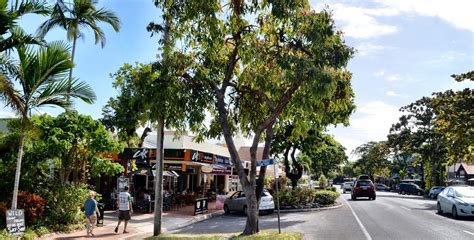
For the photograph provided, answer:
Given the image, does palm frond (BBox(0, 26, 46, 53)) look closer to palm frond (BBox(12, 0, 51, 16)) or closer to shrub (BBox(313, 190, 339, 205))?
palm frond (BBox(12, 0, 51, 16))

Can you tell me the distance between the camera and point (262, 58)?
44.5 ft

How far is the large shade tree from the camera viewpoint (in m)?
12.8

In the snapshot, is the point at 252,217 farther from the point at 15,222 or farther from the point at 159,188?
the point at 15,222

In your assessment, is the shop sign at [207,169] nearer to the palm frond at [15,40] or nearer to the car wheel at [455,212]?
the car wheel at [455,212]

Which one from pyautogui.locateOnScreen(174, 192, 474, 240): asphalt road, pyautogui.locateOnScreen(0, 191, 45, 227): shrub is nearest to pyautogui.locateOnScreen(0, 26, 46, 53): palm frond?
pyautogui.locateOnScreen(0, 191, 45, 227): shrub

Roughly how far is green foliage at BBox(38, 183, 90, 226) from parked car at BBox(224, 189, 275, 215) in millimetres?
10212

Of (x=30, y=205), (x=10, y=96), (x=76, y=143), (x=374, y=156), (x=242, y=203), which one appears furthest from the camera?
(x=374, y=156)

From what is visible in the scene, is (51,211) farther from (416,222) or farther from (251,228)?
(416,222)

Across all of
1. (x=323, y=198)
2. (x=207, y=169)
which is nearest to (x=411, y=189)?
(x=323, y=198)

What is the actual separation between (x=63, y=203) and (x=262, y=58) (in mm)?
9046

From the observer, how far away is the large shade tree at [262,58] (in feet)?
41.9

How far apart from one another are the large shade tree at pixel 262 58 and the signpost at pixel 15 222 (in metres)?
6.14

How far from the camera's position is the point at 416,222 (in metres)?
18.9

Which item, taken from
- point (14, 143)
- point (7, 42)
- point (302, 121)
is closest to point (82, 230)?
point (14, 143)
